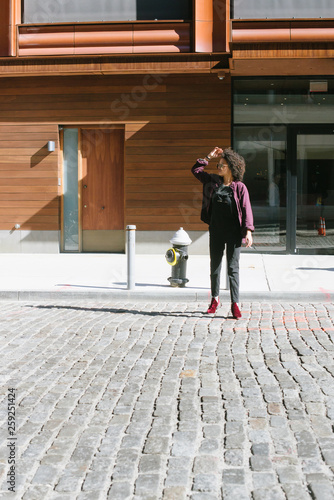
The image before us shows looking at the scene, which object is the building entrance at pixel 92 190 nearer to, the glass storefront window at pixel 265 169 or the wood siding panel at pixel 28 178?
the wood siding panel at pixel 28 178

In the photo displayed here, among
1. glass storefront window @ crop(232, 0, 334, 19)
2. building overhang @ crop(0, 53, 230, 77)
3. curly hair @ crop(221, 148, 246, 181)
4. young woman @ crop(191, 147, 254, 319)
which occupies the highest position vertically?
glass storefront window @ crop(232, 0, 334, 19)

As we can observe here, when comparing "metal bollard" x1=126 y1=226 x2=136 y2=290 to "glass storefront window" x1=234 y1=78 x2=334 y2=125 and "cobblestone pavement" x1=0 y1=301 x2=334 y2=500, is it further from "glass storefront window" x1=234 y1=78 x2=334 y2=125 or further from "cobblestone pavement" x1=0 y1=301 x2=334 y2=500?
"glass storefront window" x1=234 y1=78 x2=334 y2=125

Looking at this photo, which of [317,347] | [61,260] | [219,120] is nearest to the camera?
[317,347]

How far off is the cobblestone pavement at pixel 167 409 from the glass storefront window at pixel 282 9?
8.86 m

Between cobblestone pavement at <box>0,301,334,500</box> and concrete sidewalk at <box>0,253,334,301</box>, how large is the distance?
1.80m

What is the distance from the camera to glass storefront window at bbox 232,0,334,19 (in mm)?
14422

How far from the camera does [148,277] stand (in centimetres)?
1127

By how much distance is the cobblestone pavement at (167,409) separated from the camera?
3352 millimetres

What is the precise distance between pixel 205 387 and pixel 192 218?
33.4 ft

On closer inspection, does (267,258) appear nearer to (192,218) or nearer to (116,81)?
(192,218)

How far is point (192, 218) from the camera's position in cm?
1502

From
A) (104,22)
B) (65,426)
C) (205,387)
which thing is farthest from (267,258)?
(65,426)

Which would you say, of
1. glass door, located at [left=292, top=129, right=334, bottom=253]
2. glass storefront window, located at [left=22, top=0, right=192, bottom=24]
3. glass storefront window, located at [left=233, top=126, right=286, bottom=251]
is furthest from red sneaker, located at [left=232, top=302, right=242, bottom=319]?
glass storefront window, located at [left=22, top=0, right=192, bottom=24]

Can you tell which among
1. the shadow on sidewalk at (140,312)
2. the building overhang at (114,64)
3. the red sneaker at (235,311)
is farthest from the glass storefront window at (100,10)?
the red sneaker at (235,311)
